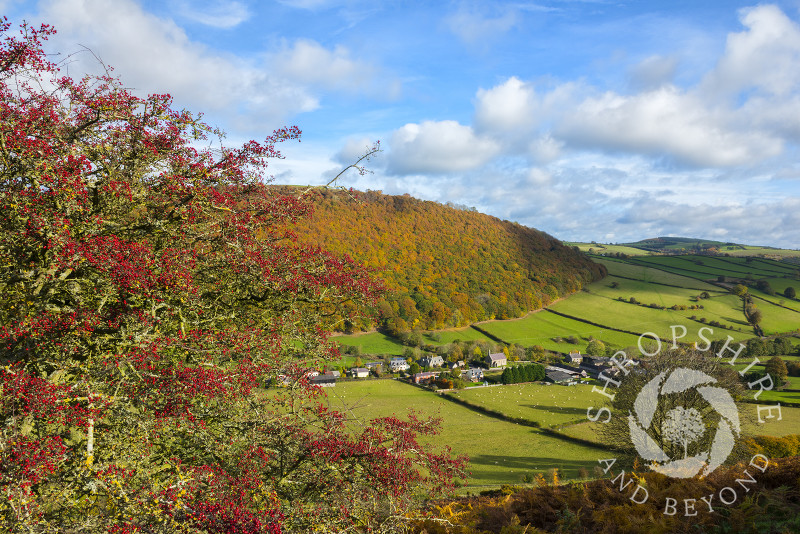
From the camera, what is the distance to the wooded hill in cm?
8956

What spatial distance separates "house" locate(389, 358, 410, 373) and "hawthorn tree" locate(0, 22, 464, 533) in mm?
70851

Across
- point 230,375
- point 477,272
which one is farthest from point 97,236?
point 477,272

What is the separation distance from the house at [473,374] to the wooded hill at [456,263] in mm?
17524

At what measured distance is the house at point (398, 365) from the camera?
7913 cm

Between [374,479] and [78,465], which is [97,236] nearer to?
[78,465]

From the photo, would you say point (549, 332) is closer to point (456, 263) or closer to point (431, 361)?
point (456, 263)

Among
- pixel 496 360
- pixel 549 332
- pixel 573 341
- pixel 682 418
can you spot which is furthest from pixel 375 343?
pixel 682 418

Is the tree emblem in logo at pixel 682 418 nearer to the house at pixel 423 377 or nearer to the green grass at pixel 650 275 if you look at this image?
→ the house at pixel 423 377

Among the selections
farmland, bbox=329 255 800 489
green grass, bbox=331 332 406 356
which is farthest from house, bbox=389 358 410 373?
farmland, bbox=329 255 800 489

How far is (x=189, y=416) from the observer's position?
7.15 metres

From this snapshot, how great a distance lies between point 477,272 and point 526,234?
3528 centimetres

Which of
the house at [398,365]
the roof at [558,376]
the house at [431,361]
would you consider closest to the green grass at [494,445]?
the house at [398,365]

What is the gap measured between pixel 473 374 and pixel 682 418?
58.8 meters

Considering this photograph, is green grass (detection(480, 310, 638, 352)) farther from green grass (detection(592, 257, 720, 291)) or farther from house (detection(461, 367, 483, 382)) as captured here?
green grass (detection(592, 257, 720, 291))
